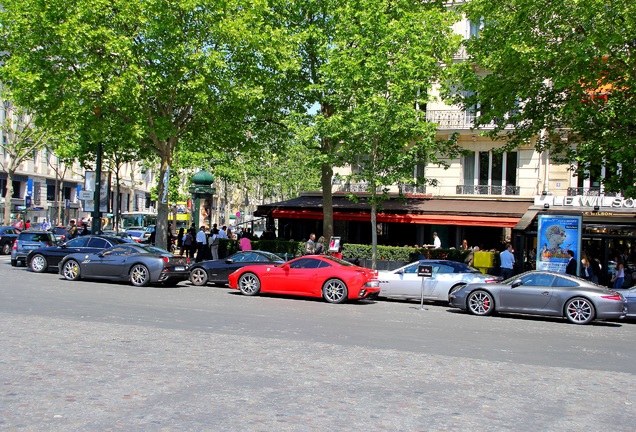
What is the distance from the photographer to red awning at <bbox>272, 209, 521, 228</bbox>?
1180 inches

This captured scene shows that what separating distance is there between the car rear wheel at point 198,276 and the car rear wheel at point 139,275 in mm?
2011

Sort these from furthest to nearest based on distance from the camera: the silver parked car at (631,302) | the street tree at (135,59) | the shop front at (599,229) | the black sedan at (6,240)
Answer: the black sedan at (6,240)
the street tree at (135,59)
the shop front at (599,229)
the silver parked car at (631,302)

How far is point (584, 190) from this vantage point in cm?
3158

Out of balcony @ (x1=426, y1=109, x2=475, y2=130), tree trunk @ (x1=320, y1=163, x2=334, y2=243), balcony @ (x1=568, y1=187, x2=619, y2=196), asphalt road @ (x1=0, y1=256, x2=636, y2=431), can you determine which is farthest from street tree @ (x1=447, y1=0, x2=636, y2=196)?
balcony @ (x1=426, y1=109, x2=475, y2=130)

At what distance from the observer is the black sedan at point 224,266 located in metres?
21.6

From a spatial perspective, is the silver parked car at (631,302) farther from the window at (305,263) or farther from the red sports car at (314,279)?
the window at (305,263)

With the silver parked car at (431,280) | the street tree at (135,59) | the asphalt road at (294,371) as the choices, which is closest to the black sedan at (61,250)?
the street tree at (135,59)

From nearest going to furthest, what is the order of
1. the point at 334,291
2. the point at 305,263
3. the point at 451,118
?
the point at 334,291 < the point at 305,263 < the point at 451,118

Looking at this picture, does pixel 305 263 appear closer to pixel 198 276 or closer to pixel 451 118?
pixel 198 276

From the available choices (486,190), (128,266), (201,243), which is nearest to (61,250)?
(128,266)

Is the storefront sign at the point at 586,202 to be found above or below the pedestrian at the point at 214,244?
above

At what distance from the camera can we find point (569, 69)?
21.2 meters

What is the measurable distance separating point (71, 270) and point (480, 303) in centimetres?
1305

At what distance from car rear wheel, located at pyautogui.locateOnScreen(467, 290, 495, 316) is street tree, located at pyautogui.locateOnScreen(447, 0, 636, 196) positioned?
256 inches
